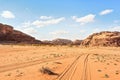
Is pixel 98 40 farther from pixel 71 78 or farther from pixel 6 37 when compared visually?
pixel 71 78

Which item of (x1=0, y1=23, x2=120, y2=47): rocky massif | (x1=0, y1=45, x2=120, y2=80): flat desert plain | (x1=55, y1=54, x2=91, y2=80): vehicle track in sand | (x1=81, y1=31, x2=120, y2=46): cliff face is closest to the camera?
(x1=55, y1=54, x2=91, y2=80): vehicle track in sand

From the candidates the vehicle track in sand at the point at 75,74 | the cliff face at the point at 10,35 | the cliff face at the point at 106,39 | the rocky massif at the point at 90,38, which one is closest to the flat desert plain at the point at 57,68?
the vehicle track in sand at the point at 75,74

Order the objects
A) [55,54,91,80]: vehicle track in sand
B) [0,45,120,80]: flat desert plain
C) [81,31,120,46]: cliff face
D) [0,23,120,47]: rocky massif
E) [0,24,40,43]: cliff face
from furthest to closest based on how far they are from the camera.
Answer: [0,24,40,43]: cliff face
[0,23,120,47]: rocky massif
[81,31,120,46]: cliff face
[0,45,120,80]: flat desert plain
[55,54,91,80]: vehicle track in sand

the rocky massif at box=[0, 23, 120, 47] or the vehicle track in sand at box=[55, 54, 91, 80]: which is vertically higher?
the rocky massif at box=[0, 23, 120, 47]

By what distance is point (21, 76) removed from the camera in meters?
17.1

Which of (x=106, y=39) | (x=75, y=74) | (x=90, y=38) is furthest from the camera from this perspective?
(x=90, y=38)

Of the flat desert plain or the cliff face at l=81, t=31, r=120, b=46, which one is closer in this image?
the flat desert plain

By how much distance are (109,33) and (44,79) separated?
8463 centimetres

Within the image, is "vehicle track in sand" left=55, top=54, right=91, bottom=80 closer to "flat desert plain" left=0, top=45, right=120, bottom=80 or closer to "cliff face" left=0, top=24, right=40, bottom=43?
"flat desert plain" left=0, top=45, right=120, bottom=80

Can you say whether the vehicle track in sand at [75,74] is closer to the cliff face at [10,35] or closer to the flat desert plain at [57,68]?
the flat desert plain at [57,68]

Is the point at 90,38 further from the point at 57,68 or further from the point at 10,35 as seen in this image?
the point at 57,68

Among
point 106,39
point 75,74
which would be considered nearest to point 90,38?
point 106,39

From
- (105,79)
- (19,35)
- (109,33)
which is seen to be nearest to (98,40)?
(109,33)

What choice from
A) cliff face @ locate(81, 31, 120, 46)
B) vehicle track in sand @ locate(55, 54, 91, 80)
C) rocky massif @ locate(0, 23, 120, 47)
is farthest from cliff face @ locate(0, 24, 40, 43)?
vehicle track in sand @ locate(55, 54, 91, 80)
